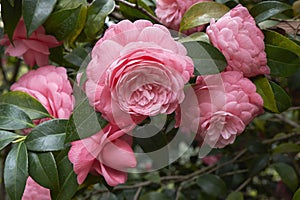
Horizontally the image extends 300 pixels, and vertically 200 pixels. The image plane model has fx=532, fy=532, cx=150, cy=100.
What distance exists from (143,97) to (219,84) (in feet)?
0.32

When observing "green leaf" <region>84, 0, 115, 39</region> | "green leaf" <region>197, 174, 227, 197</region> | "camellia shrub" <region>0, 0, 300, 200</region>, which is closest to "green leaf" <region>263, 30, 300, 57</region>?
"camellia shrub" <region>0, 0, 300, 200</region>

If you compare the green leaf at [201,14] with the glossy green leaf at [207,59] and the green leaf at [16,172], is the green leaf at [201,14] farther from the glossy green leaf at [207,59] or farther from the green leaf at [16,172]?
the green leaf at [16,172]

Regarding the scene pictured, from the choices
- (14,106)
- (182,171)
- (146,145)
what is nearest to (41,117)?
(14,106)

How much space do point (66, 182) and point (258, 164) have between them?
20.6 inches

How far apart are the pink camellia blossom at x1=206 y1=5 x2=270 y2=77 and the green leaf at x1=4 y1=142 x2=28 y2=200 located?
28 cm

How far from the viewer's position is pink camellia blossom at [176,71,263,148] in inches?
24.1

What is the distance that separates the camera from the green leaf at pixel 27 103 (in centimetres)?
72

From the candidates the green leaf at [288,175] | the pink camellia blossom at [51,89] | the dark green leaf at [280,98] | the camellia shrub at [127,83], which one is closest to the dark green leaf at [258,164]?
the green leaf at [288,175]

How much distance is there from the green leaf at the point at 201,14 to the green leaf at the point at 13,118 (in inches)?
9.5

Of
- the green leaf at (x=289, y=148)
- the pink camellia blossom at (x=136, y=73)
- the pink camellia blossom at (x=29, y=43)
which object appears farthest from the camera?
the green leaf at (x=289, y=148)

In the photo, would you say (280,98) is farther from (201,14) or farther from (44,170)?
(44,170)

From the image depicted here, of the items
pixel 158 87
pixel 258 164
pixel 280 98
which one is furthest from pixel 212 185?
pixel 158 87

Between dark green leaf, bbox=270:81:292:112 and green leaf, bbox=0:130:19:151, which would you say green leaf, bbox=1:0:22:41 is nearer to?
green leaf, bbox=0:130:19:151

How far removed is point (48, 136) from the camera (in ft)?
2.23
